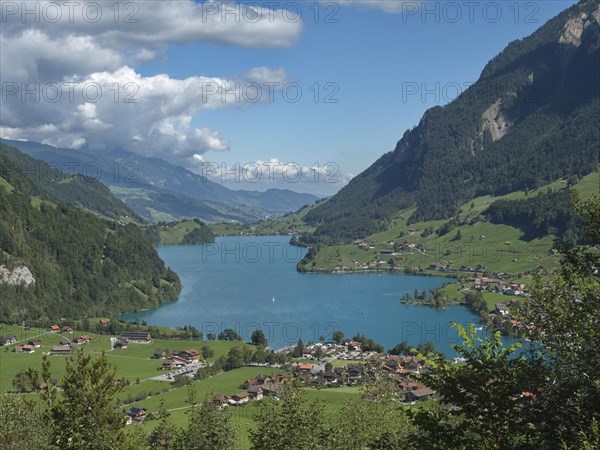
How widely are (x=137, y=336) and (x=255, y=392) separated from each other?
162ft

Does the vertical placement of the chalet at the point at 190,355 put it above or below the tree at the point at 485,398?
below

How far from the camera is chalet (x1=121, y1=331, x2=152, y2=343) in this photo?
111000 millimetres

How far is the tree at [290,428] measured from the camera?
21.3 metres

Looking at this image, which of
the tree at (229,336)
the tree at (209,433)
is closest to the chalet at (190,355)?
the tree at (229,336)

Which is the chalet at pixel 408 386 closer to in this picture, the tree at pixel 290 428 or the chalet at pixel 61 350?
the tree at pixel 290 428

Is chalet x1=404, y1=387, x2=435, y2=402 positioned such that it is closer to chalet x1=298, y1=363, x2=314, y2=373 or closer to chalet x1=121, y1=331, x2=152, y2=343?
chalet x1=298, y1=363, x2=314, y2=373

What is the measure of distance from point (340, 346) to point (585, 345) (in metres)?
88.9

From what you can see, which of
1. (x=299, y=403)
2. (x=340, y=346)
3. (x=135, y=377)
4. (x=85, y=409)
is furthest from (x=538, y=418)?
(x=340, y=346)

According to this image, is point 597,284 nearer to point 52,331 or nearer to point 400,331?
point 400,331

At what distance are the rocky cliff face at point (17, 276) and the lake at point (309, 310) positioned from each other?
91.1ft

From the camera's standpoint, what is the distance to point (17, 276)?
154500 mm

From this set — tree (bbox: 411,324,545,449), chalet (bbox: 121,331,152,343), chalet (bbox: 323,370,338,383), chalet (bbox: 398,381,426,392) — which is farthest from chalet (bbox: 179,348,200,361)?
tree (bbox: 411,324,545,449)

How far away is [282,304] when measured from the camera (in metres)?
140

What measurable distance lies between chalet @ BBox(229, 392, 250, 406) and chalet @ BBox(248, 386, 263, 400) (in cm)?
59
